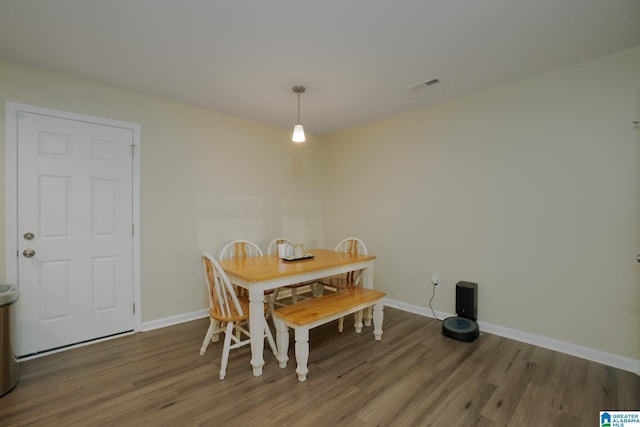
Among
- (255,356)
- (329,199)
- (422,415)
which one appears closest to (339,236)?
(329,199)

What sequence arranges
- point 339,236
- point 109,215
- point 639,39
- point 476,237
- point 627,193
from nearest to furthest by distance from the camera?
1. point 639,39
2. point 627,193
3. point 109,215
4. point 476,237
5. point 339,236

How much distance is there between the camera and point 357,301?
2.62 meters

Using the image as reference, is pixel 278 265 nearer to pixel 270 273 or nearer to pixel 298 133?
pixel 270 273

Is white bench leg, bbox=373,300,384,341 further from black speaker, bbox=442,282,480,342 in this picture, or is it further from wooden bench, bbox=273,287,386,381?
black speaker, bbox=442,282,480,342

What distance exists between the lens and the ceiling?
1.77 metres

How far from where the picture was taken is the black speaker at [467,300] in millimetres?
2904

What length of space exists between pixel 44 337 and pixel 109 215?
3.73 ft

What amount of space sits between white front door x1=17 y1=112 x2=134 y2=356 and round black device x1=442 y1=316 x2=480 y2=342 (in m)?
3.16

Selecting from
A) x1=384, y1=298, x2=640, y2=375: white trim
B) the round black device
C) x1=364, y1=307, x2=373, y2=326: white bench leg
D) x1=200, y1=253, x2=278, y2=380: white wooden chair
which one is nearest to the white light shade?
x1=200, y1=253, x2=278, y2=380: white wooden chair

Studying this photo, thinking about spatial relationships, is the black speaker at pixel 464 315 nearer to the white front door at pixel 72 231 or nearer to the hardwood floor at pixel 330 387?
the hardwood floor at pixel 330 387

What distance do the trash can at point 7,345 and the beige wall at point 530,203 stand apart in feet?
11.5

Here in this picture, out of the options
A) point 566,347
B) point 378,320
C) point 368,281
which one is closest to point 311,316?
point 378,320

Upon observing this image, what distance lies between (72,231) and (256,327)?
1.93 metres

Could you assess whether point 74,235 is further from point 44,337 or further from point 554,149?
point 554,149
